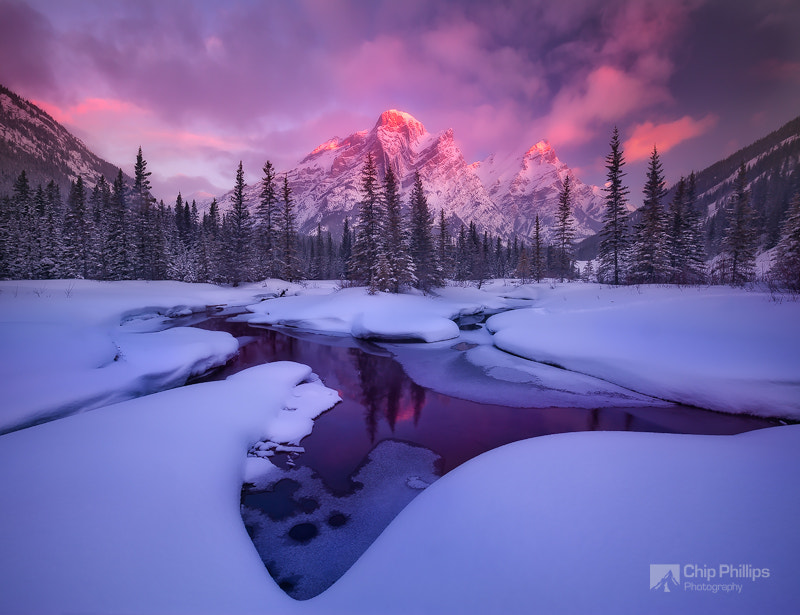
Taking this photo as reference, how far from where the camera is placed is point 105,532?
9.79 ft

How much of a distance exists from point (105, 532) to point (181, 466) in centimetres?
140

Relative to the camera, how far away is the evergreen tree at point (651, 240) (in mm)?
26969

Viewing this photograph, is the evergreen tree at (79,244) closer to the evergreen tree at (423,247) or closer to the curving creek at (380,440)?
the evergreen tree at (423,247)

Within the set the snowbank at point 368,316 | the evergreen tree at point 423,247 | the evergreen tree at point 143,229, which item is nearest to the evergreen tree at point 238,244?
the evergreen tree at point 143,229

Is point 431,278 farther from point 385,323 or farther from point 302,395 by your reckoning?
point 302,395

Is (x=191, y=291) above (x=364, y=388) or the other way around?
above

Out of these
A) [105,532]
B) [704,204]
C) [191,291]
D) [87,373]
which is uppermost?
[704,204]

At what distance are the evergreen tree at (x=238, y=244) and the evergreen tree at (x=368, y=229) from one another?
13.6m

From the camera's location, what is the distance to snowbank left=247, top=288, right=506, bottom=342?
A: 1652 cm

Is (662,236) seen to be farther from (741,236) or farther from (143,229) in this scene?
(143,229)

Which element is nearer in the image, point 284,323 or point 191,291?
point 284,323

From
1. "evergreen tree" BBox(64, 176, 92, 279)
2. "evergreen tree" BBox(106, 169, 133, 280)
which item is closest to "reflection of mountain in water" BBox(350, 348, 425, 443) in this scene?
"evergreen tree" BBox(106, 169, 133, 280)

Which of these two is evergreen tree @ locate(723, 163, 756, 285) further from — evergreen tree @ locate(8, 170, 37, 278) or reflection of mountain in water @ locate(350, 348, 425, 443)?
evergreen tree @ locate(8, 170, 37, 278)

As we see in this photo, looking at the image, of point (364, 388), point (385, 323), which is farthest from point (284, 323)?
point (364, 388)
